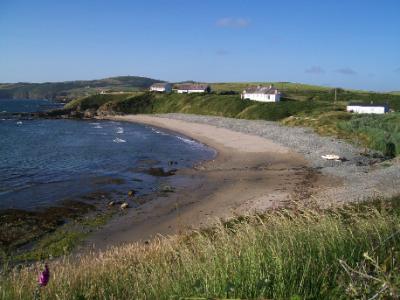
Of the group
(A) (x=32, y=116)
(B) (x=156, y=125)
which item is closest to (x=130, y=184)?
(B) (x=156, y=125)

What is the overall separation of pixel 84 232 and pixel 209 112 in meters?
80.4

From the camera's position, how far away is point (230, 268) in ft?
16.5

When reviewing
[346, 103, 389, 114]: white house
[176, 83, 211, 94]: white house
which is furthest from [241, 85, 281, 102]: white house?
[346, 103, 389, 114]: white house

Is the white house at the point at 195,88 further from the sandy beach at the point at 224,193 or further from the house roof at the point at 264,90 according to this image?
the sandy beach at the point at 224,193

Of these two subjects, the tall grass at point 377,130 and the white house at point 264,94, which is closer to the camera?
the tall grass at point 377,130

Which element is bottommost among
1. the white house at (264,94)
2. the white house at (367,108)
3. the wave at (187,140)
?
the wave at (187,140)

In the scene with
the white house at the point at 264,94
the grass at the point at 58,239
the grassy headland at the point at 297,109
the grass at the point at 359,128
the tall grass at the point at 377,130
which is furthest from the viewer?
the white house at the point at 264,94

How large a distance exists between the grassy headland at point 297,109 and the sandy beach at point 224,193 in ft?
34.9

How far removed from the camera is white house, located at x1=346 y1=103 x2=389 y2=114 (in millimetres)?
74500

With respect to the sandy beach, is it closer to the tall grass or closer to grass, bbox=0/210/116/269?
grass, bbox=0/210/116/269

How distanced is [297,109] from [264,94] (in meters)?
20.5

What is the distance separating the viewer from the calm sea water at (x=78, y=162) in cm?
2752

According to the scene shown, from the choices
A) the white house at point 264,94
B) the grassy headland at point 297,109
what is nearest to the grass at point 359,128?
the grassy headland at point 297,109

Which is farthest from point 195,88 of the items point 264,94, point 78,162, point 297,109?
point 78,162
